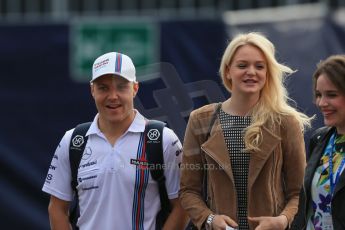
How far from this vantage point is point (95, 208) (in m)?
4.61

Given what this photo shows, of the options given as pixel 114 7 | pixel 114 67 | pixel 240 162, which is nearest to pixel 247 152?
pixel 240 162

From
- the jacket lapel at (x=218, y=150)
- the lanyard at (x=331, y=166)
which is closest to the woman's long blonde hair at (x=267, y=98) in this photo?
the jacket lapel at (x=218, y=150)

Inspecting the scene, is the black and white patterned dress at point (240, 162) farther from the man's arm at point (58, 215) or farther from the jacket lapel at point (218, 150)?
the man's arm at point (58, 215)

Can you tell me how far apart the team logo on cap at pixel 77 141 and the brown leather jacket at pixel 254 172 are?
→ 0.57 meters

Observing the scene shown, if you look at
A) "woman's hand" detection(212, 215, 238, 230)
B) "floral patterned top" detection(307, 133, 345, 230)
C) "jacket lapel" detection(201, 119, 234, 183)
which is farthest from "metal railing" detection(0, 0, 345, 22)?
"floral patterned top" detection(307, 133, 345, 230)

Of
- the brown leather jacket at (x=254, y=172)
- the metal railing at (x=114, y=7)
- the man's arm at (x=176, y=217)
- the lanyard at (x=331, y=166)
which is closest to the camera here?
the lanyard at (x=331, y=166)

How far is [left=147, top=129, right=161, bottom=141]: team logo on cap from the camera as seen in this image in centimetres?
466

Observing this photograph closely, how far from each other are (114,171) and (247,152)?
0.72m

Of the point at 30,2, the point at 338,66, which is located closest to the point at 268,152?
the point at 338,66

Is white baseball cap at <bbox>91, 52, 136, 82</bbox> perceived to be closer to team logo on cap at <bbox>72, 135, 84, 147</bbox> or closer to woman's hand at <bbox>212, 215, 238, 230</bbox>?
team logo on cap at <bbox>72, 135, 84, 147</bbox>

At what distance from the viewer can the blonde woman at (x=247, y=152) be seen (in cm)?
446

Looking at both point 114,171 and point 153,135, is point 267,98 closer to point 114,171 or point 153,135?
point 153,135

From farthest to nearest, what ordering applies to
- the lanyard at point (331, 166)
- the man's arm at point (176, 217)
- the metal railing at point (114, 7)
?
the metal railing at point (114, 7), the man's arm at point (176, 217), the lanyard at point (331, 166)

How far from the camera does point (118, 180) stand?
180 inches
